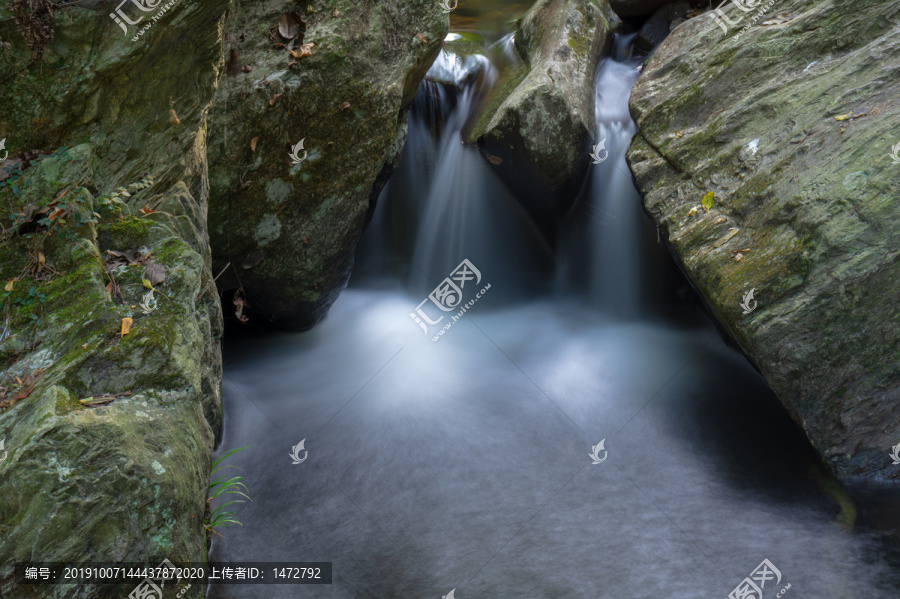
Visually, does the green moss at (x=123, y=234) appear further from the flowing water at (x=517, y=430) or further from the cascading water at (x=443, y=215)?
the cascading water at (x=443, y=215)

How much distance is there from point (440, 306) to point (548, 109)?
2.42m

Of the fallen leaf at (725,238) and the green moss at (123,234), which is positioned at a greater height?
the green moss at (123,234)

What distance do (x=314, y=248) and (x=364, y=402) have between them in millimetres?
1528

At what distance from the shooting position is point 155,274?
335 cm

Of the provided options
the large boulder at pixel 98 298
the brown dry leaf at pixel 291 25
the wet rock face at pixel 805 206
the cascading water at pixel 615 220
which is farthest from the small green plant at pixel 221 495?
the cascading water at pixel 615 220

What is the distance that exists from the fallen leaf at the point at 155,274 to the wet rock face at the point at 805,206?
3927 millimetres

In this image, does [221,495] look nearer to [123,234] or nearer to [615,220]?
[123,234]

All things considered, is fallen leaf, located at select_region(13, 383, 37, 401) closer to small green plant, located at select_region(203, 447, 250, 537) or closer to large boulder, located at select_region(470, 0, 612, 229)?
small green plant, located at select_region(203, 447, 250, 537)

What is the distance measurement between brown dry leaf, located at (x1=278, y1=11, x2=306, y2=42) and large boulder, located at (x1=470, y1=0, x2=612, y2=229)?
87.2 inches

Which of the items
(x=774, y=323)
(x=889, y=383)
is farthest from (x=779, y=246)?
(x=889, y=383)

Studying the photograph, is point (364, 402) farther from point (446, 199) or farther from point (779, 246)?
point (779, 246)

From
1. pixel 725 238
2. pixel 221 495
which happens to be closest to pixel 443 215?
pixel 725 238

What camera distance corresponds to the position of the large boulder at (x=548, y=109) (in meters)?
6.12

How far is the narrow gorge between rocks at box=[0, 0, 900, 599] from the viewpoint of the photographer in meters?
3.08
